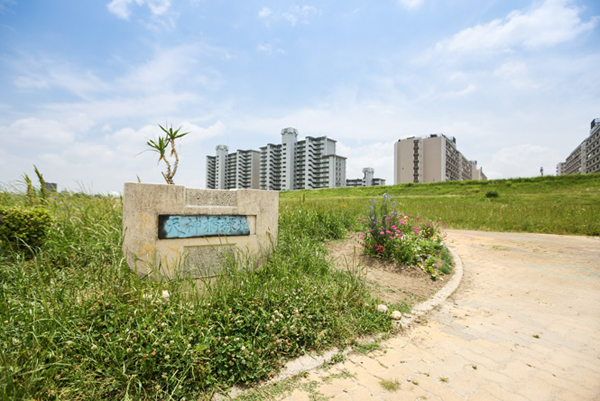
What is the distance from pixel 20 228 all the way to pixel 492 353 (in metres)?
6.05

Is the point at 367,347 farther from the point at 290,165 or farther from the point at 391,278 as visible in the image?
the point at 290,165

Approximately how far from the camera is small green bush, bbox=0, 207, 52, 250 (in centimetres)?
371

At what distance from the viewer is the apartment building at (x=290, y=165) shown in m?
81.2

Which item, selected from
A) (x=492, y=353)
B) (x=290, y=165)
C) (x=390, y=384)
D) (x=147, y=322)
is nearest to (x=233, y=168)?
(x=290, y=165)

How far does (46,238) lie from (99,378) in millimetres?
2923

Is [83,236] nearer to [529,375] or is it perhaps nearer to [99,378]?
[99,378]

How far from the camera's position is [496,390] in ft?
8.03

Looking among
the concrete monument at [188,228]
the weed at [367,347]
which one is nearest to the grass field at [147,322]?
the weed at [367,347]

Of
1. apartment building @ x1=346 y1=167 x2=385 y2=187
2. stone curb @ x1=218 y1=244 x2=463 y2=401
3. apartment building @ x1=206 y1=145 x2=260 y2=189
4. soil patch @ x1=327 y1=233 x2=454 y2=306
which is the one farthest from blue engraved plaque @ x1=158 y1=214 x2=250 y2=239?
apartment building @ x1=346 y1=167 x2=385 y2=187

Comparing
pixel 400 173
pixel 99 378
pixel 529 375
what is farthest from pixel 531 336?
pixel 400 173

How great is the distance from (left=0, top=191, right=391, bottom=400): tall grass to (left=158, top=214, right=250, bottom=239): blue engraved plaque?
0.48 metres

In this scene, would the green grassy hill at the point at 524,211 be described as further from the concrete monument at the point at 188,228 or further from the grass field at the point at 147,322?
the grass field at the point at 147,322

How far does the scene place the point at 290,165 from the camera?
81062mm

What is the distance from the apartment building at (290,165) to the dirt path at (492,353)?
7370 centimetres
